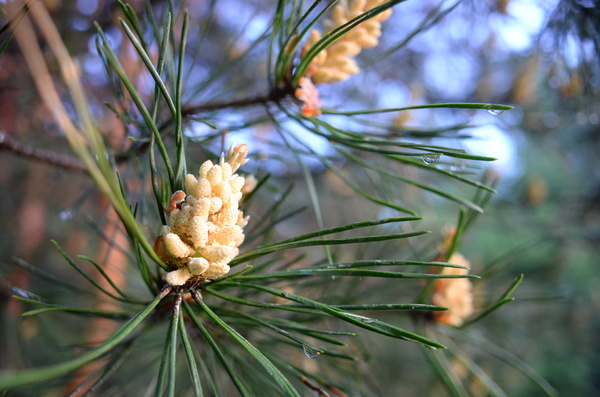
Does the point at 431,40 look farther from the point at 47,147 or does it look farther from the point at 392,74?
the point at 47,147

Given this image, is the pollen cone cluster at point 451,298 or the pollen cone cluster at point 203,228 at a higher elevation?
the pollen cone cluster at point 203,228

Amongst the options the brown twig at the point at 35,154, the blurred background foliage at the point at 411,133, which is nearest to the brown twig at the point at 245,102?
the blurred background foliage at the point at 411,133

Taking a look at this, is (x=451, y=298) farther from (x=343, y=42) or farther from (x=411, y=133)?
(x=343, y=42)

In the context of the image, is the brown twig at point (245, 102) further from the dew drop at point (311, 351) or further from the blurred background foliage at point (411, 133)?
the dew drop at point (311, 351)

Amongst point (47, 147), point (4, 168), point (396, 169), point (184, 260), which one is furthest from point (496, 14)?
point (4, 168)

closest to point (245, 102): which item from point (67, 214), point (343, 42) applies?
point (343, 42)

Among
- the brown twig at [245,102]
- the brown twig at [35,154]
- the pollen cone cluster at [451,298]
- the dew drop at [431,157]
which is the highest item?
the brown twig at [35,154]
